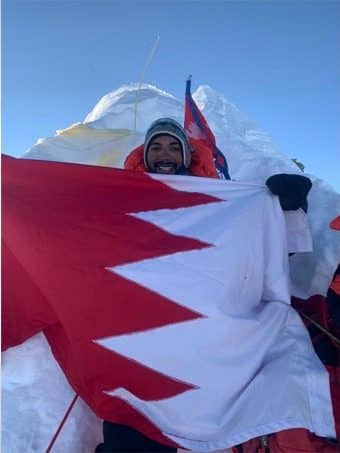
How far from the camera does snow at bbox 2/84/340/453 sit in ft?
4.27

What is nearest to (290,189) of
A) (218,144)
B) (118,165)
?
(118,165)

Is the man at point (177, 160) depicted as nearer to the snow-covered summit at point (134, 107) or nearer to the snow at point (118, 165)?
the snow at point (118, 165)

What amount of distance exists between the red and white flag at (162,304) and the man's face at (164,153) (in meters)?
0.39

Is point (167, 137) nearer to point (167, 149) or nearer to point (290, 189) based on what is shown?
point (167, 149)

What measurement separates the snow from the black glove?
0.44 metres

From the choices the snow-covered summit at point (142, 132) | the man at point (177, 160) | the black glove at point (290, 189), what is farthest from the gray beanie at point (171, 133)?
the snow-covered summit at point (142, 132)

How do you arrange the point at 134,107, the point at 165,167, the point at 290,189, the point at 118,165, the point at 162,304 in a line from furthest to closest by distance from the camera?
the point at 134,107
the point at 118,165
the point at 165,167
the point at 290,189
the point at 162,304

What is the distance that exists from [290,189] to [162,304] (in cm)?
56

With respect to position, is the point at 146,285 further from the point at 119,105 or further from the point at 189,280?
the point at 119,105

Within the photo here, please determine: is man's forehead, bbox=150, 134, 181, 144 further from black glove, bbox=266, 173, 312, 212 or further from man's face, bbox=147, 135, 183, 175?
black glove, bbox=266, 173, 312, 212

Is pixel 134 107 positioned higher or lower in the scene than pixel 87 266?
higher

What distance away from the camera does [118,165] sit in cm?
261

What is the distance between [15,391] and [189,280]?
2.28 feet

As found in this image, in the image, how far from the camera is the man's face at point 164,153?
1.80m
